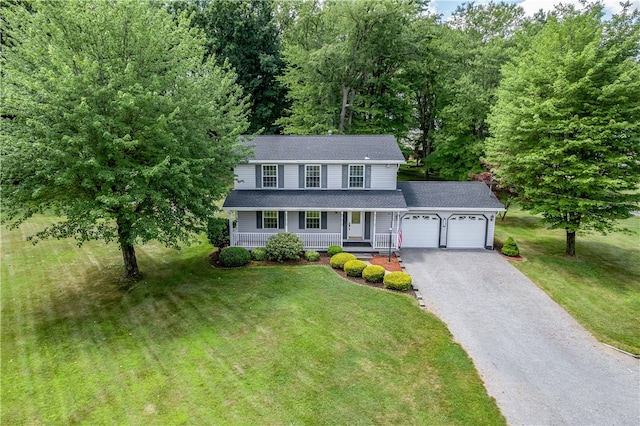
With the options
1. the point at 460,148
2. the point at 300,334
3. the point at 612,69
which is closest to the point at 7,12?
the point at 300,334

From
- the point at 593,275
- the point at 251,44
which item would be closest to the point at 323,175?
the point at 593,275

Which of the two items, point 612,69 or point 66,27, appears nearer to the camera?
point 66,27

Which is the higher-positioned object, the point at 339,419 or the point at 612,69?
the point at 612,69

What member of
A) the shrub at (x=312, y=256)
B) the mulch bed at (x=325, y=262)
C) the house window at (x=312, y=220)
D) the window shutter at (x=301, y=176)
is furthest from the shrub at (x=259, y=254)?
the window shutter at (x=301, y=176)

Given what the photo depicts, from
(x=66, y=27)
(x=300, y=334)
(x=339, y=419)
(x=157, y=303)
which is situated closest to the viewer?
(x=339, y=419)

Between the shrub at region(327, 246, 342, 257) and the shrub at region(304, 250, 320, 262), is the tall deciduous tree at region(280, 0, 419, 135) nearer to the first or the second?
the shrub at region(327, 246, 342, 257)

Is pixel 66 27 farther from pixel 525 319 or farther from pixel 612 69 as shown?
pixel 612 69

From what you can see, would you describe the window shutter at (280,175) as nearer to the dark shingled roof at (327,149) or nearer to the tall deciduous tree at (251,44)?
the dark shingled roof at (327,149)
